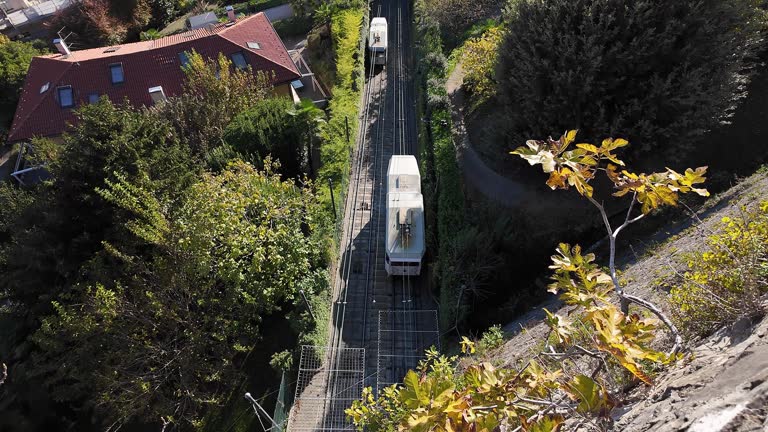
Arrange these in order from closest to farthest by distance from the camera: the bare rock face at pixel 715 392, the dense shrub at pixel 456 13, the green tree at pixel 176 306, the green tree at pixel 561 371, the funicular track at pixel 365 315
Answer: the bare rock face at pixel 715 392 → the green tree at pixel 561 371 → the green tree at pixel 176 306 → the funicular track at pixel 365 315 → the dense shrub at pixel 456 13

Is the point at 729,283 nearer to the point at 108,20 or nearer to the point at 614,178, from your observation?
the point at 614,178

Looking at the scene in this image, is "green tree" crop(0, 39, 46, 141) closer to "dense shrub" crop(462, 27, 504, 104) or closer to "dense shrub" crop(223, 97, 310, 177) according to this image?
"dense shrub" crop(223, 97, 310, 177)

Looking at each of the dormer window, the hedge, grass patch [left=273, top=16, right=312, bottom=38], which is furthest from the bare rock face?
grass patch [left=273, top=16, right=312, bottom=38]

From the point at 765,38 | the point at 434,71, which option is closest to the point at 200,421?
the point at 434,71

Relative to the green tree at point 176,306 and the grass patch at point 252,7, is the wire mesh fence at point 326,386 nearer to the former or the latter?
the green tree at point 176,306

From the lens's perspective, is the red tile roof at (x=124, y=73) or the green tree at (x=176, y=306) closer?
the green tree at (x=176, y=306)

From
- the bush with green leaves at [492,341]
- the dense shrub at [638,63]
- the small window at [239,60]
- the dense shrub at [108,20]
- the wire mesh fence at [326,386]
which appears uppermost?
the dense shrub at [108,20]

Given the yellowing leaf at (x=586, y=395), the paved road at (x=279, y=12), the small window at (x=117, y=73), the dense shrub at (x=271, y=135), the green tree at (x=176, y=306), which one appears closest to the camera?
the yellowing leaf at (x=586, y=395)

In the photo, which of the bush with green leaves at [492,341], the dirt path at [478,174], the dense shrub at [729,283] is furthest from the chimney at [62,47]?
the dense shrub at [729,283]
